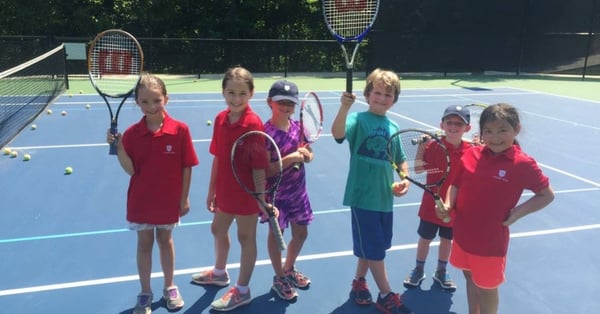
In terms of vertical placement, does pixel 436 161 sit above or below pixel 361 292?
above

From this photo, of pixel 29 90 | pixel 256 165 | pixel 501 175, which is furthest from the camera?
pixel 29 90

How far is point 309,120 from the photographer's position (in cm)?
354

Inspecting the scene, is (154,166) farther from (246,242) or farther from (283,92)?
(283,92)

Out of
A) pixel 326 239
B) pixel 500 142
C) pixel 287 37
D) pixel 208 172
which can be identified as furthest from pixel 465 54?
pixel 500 142

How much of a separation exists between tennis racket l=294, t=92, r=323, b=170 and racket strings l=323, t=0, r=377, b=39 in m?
0.71

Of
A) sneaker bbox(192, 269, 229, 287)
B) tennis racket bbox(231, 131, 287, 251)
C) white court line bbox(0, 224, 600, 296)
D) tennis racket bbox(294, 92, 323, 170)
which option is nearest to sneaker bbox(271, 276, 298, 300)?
sneaker bbox(192, 269, 229, 287)

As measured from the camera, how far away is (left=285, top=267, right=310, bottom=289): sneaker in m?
3.85

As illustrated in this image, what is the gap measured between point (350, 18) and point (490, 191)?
2080 millimetres

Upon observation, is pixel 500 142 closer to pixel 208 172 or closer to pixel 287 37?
pixel 208 172

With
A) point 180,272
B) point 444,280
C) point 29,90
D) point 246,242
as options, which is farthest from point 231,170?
point 29,90

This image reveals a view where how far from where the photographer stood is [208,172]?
6.94 metres

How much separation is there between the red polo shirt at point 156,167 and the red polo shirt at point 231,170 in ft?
0.73

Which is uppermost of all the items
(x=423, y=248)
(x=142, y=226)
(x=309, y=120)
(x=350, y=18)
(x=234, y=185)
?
(x=350, y=18)

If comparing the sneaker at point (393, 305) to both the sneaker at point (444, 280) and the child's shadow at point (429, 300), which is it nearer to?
the child's shadow at point (429, 300)
